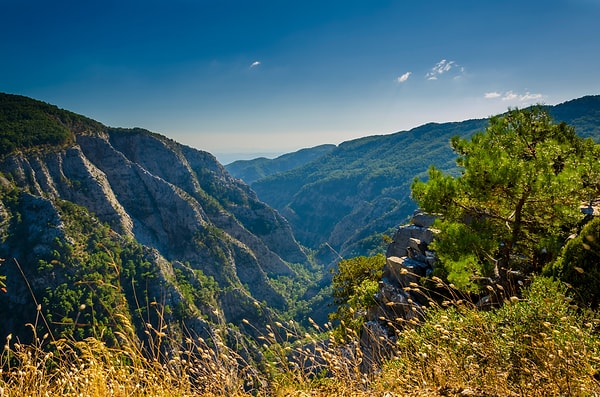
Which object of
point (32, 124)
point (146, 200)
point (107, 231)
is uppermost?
point (32, 124)

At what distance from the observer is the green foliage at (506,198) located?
9.79 m

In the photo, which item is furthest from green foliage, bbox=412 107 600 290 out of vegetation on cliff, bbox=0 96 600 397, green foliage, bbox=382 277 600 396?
green foliage, bbox=382 277 600 396

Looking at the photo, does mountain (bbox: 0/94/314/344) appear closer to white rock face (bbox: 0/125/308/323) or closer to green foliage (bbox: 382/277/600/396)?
white rock face (bbox: 0/125/308/323)

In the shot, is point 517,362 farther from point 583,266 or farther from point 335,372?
point 583,266

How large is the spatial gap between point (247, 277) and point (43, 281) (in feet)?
301

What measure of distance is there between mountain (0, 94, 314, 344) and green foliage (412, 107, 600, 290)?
49970mm

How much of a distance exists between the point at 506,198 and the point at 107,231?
108 m

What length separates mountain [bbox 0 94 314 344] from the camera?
276 ft

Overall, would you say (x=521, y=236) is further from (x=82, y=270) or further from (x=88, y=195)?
(x=88, y=195)

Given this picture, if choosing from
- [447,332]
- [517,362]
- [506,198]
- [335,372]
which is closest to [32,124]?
[506,198]

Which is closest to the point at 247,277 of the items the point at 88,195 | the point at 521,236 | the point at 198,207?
the point at 198,207

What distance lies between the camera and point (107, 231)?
318 feet

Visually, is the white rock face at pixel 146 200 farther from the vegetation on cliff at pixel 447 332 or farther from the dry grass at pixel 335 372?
the dry grass at pixel 335 372

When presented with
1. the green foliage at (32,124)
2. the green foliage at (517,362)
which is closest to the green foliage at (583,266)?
the green foliage at (517,362)
